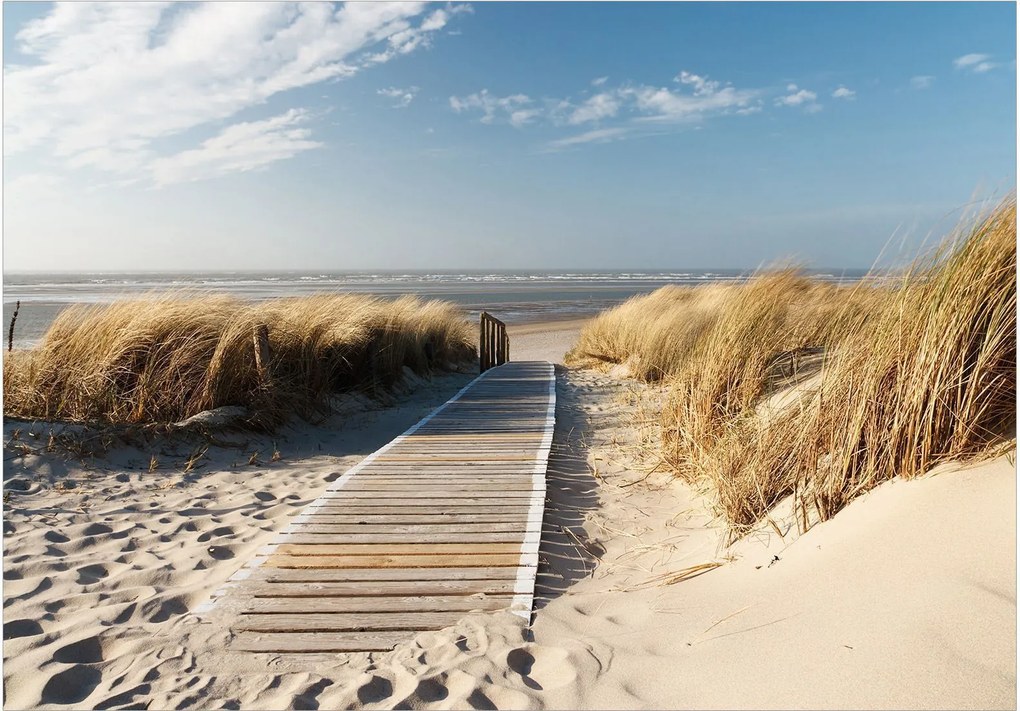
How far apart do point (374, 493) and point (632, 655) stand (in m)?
2.46

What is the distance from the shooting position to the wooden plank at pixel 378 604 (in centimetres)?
278

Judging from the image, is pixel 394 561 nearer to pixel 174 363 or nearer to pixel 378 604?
pixel 378 604

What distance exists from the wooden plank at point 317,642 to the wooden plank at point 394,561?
0.60m

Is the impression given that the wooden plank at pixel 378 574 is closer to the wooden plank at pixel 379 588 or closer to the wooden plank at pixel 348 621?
the wooden plank at pixel 379 588

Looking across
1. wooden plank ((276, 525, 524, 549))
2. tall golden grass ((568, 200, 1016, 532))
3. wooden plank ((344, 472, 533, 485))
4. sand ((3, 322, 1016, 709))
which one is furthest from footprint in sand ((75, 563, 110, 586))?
tall golden grass ((568, 200, 1016, 532))

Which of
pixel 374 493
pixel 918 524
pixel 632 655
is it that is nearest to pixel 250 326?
pixel 374 493

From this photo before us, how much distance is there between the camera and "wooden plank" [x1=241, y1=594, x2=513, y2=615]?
278cm

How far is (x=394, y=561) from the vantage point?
327 centimetres

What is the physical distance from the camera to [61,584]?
3.18 meters

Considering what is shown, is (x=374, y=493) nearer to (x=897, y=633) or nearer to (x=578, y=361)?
(x=897, y=633)

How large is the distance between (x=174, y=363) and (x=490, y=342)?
314 inches

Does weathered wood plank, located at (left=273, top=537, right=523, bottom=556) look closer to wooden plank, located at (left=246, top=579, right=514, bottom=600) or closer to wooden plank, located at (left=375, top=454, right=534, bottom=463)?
wooden plank, located at (left=246, top=579, right=514, bottom=600)

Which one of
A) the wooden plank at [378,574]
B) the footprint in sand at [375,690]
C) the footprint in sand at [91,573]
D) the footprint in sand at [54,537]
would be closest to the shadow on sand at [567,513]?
the wooden plank at [378,574]

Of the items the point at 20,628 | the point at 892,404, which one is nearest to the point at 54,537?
the point at 20,628
